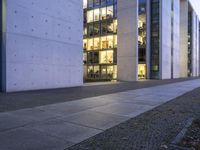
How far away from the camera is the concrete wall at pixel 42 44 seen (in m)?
12.9

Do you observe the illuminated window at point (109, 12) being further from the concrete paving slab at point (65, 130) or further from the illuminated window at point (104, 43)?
the concrete paving slab at point (65, 130)

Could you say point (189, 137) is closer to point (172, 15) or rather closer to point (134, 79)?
point (134, 79)

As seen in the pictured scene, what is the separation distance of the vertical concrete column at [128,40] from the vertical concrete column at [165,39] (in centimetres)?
919

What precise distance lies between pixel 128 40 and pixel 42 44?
18.2 metres

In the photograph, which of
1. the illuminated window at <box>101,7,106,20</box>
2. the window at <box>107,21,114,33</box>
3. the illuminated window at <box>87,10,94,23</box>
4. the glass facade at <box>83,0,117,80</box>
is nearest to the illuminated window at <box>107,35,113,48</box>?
the glass facade at <box>83,0,117,80</box>

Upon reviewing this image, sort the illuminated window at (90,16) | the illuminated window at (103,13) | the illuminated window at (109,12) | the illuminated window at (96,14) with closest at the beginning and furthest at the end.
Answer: the illuminated window at (109,12), the illuminated window at (103,13), the illuminated window at (96,14), the illuminated window at (90,16)

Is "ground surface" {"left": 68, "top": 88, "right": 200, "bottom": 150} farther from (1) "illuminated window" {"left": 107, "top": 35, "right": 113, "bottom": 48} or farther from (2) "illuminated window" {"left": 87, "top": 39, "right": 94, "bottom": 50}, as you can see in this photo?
(2) "illuminated window" {"left": 87, "top": 39, "right": 94, "bottom": 50}

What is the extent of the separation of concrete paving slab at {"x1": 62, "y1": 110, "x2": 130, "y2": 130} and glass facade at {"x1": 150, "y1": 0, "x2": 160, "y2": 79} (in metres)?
32.0

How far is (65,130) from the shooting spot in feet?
16.6

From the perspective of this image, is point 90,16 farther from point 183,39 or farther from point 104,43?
point 183,39

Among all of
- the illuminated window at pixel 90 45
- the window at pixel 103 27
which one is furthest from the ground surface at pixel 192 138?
the illuminated window at pixel 90 45

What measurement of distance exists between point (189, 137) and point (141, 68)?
1299 inches

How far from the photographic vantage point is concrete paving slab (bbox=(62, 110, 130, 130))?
5680 mm

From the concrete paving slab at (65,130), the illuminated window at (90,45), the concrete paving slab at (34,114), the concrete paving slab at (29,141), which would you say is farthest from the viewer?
the illuminated window at (90,45)
